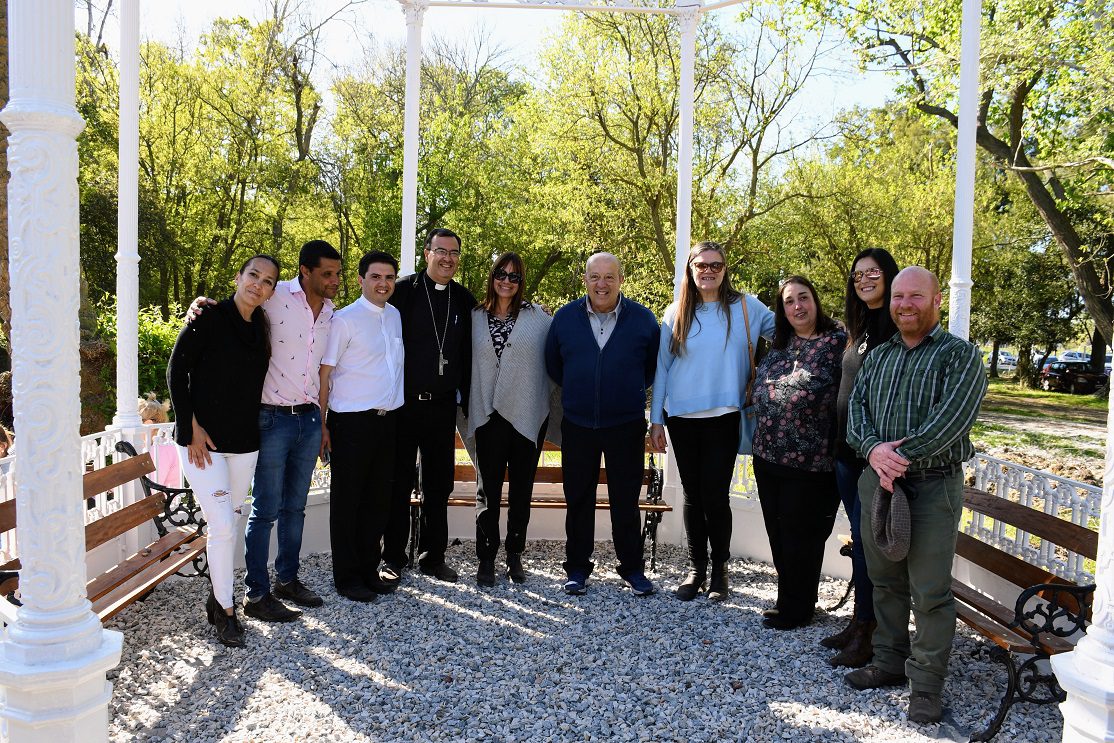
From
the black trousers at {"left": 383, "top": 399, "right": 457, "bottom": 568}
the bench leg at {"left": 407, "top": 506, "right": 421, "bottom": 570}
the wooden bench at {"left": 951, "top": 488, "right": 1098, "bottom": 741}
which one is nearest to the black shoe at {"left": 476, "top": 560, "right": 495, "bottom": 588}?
the black trousers at {"left": 383, "top": 399, "right": 457, "bottom": 568}

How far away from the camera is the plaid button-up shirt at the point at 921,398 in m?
3.29

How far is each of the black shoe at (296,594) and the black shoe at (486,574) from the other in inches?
39.2

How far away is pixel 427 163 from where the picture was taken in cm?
2333

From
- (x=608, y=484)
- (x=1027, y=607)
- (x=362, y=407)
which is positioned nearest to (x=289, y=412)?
(x=362, y=407)

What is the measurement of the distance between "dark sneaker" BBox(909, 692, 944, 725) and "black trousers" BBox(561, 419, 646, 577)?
1970mm

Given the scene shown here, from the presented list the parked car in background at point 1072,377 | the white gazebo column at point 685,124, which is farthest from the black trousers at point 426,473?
the parked car in background at point 1072,377

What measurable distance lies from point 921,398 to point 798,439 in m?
0.94

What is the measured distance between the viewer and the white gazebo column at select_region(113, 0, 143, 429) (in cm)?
543

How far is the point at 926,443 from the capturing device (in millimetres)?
3303

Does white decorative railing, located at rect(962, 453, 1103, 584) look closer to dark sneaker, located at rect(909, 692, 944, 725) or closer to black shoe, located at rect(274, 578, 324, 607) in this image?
dark sneaker, located at rect(909, 692, 944, 725)

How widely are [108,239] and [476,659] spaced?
61.6 ft

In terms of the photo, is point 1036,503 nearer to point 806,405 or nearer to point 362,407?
point 806,405

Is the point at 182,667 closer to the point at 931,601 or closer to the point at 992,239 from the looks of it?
the point at 931,601

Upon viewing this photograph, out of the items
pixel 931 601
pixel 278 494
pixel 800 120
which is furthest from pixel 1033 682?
pixel 800 120
